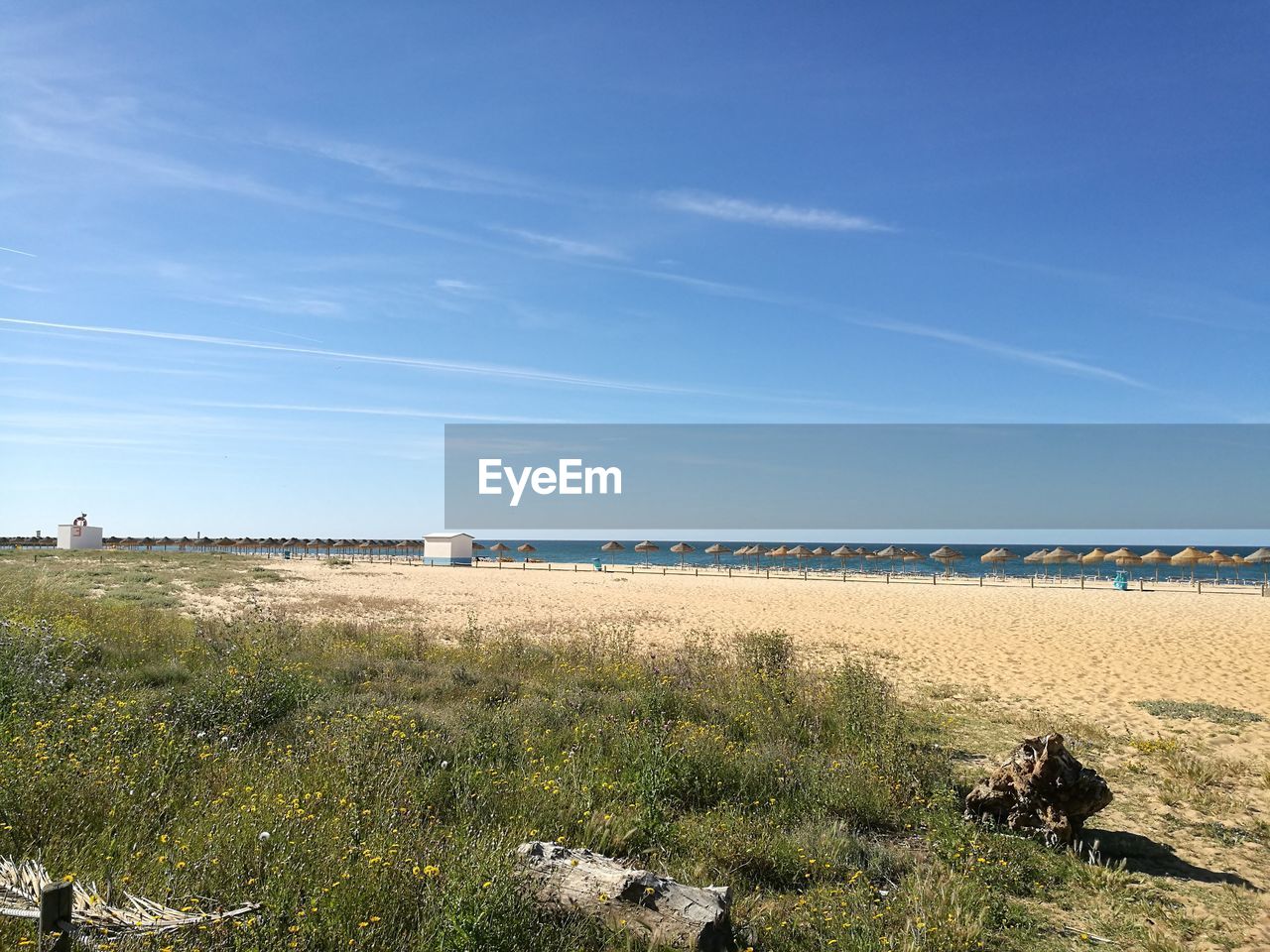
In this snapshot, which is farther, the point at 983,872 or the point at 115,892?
the point at 983,872

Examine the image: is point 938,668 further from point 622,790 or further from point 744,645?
point 622,790

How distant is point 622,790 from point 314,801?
2.24 metres

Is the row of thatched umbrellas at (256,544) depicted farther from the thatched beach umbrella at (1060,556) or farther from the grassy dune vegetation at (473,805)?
the grassy dune vegetation at (473,805)

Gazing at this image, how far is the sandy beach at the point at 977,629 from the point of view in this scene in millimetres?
12211

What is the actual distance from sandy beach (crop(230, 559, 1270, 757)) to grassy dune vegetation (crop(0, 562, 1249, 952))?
207 inches

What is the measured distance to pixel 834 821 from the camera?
559 cm

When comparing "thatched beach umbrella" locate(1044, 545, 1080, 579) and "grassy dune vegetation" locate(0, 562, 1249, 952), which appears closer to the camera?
"grassy dune vegetation" locate(0, 562, 1249, 952)

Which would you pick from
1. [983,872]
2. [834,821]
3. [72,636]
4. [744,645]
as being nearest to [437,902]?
[834,821]

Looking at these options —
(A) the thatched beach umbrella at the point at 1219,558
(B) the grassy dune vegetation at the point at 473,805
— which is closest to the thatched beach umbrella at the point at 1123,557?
(A) the thatched beach umbrella at the point at 1219,558

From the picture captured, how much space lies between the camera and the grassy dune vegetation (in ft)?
11.6

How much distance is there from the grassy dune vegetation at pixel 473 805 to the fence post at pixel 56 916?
23cm

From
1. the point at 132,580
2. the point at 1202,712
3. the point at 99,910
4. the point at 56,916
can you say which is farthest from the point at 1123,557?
the point at 56,916

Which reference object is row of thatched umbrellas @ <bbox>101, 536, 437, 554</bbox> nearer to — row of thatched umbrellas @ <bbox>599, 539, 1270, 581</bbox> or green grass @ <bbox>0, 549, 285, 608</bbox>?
row of thatched umbrellas @ <bbox>599, 539, 1270, 581</bbox>

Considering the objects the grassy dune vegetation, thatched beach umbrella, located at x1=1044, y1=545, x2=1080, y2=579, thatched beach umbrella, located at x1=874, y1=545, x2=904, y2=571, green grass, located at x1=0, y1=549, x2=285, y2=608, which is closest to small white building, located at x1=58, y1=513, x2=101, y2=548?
green grass, located at x1=0, y1=549, x2=285, y2=608
